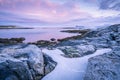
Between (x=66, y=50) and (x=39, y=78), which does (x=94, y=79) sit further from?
(x=66, y=50)

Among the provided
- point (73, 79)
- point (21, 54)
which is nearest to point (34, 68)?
point (21, 54)

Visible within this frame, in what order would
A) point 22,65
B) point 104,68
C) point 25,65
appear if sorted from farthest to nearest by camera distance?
1. point 25,65
2. point 22,65
3. point 104,68

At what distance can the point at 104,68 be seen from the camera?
8156 millimetres

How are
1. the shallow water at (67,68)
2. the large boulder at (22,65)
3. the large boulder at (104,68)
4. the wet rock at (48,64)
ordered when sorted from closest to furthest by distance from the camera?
the large boulder at (104,68)
the large boulder at (22,65)
the shallow water at (67,68)
the wet rock at (48,64)

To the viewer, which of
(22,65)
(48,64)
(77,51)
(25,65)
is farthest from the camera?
(77,51)

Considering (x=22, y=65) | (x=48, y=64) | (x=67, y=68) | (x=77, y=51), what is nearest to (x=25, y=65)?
(x=22, y=65)

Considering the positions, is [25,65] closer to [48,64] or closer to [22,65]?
[22,65]

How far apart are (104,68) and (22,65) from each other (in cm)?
326

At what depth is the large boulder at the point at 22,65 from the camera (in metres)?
8.15

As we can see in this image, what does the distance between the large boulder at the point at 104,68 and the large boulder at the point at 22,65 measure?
2.30 m

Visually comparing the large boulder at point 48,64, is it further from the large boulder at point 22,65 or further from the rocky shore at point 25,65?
the large boulder at point 22,65

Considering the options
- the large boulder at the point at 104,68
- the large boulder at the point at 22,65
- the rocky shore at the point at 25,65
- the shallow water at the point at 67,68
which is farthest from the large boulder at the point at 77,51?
the large boulder at the point at 104,68

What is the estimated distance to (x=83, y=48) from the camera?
1288 centimetres

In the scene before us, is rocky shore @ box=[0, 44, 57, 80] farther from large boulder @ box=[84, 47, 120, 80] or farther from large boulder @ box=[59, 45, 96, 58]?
large boulder @ box=[84, 47, 120, 80]
